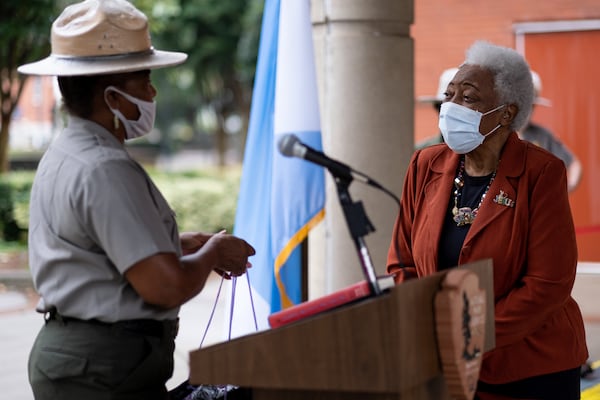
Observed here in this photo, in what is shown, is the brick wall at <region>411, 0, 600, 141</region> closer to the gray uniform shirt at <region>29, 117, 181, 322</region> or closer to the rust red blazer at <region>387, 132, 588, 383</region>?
the rust red blazer at <region>387, 132, 588, 383</region>

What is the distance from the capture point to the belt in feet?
9.34

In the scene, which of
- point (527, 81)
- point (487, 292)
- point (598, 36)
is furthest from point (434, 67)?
point (487, 292)

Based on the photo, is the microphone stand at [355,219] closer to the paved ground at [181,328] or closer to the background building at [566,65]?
the paved ground at [181,328]

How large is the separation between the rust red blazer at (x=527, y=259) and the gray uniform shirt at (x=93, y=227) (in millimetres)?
991

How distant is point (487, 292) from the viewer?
305cm

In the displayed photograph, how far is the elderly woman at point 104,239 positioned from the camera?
9.02 feet

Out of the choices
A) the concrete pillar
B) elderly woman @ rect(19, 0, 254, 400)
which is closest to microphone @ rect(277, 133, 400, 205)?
elderly woman @ rect(19, 0, 254, 400)

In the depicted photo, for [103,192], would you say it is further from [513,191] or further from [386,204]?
[386,204]

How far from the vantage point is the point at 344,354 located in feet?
8.19

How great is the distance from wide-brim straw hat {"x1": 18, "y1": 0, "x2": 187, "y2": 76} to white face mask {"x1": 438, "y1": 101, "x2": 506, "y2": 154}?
1155 mm

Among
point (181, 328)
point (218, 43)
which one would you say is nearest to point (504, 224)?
point (181, 328)

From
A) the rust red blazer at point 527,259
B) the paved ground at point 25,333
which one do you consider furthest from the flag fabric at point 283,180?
the rust red blazer at point 527,259

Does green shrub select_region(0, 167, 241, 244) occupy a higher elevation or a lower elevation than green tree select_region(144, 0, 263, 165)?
lower

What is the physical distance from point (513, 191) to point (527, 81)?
52cm
